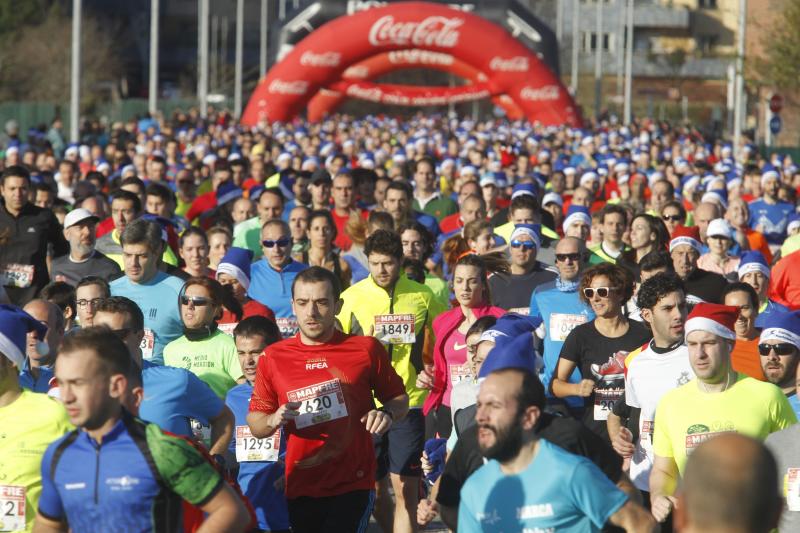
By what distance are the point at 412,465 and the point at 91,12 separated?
7758cm

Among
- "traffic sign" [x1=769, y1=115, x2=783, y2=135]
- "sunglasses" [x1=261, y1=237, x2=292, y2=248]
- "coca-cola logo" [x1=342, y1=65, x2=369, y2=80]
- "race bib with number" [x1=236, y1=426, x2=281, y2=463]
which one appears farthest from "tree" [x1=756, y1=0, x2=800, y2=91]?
"race bib with number" [x1=236, y1=426, x2=281, y2=463]

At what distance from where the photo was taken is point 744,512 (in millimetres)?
3453

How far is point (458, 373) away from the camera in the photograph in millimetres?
8375

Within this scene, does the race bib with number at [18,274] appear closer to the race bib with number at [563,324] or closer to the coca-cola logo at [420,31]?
the race bib with number at [563,324]

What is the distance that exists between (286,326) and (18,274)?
117 inches

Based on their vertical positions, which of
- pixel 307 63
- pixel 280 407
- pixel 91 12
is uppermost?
pixel 91 12

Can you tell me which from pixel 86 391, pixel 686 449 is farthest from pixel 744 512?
pixel 686 449

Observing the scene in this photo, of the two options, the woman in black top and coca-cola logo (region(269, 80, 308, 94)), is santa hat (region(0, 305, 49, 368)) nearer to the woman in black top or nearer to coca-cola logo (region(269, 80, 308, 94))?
the woman in black top

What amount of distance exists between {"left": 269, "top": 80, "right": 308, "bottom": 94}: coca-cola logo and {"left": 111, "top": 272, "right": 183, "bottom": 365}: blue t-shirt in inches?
1433

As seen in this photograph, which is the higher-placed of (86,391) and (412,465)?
(86,391)

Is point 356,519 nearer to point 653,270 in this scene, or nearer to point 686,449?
point 686,449

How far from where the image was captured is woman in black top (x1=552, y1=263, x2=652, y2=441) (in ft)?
26.3

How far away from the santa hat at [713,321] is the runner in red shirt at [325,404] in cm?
135

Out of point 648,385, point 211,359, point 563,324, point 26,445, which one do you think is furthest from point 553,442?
point 563,324
